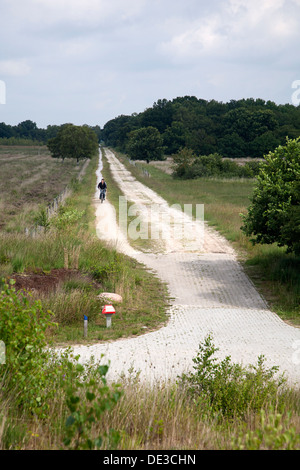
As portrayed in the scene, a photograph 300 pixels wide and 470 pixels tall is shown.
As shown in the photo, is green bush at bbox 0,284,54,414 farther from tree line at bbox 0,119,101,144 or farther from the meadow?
tree line at bbox 0,119,101,144

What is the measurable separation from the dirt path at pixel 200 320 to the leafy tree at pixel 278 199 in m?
1.57

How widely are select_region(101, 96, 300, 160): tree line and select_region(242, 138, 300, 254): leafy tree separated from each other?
6703 cm

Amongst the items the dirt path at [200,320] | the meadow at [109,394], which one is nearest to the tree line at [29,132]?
the dirt path at [200,320]

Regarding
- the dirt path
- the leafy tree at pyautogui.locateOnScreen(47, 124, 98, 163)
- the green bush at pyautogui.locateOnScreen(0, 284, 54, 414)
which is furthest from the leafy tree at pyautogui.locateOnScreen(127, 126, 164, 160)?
the green bush at pyautogui.locateOnScreen(0, 284, 54, 414)

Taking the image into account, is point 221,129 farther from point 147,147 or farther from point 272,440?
point 272,440

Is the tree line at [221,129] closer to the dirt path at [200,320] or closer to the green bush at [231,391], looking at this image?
the dirt path at [200,320]

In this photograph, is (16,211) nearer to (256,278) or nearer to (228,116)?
(256,278)

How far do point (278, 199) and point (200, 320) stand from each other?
186 inches

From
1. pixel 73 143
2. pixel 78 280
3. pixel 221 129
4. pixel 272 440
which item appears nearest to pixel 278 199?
pixel 78 280

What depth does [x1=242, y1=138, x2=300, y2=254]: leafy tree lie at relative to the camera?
11.5 metres

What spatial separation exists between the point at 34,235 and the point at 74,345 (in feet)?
23.5

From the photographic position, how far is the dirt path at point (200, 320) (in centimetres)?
716

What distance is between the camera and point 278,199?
12.4 m

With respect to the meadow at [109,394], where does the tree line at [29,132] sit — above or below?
above
